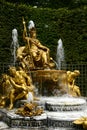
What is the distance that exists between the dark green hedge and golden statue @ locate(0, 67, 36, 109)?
5.22 m

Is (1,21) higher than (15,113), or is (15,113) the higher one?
(1,21)

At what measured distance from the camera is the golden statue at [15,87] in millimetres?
13500

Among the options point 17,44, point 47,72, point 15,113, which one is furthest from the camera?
point 17,44

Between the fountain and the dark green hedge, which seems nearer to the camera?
the fountain

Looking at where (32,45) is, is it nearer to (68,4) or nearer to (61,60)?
(61,60)

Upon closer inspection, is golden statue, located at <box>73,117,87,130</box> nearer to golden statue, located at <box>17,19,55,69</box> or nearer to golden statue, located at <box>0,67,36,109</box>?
golden statue, located at <box>0,67,36,109</box>

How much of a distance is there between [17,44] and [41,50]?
3220mm

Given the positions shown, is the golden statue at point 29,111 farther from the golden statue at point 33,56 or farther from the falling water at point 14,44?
the falling water at point 14,44

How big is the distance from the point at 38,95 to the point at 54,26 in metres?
6.21

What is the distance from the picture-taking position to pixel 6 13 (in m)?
19.6

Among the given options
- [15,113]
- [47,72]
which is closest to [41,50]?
[47,72]

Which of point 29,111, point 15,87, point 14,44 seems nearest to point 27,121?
point 29,111

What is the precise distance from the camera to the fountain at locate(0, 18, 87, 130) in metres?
11.8

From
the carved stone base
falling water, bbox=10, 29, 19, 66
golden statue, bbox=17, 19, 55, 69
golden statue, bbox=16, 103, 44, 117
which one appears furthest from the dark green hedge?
the carved stone base
